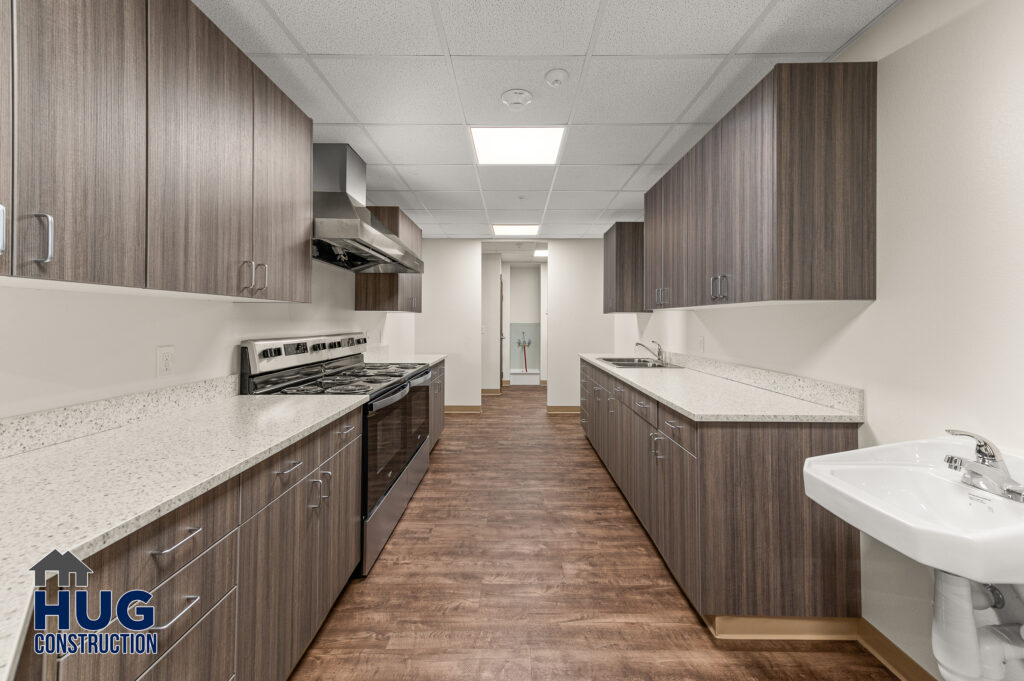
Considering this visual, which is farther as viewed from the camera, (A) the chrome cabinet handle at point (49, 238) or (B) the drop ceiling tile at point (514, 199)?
(B) the drop ceiling tile at point (514, 199)

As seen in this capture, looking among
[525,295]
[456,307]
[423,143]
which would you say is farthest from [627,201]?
[525,295]

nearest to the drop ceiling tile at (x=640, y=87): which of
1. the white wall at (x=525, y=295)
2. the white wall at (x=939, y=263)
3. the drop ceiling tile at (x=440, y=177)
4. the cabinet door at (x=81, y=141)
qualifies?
the white wall at (x=939, y=263)

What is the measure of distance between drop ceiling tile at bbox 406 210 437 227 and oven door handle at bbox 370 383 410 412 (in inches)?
95.3

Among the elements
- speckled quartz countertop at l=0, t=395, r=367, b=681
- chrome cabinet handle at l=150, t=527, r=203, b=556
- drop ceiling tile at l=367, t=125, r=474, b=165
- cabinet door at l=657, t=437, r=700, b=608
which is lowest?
cabinet door at l=657, t=437, r=700, b=608

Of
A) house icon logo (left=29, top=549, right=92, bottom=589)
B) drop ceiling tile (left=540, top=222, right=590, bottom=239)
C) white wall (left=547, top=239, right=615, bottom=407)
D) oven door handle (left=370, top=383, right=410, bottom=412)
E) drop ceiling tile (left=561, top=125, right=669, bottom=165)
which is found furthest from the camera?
white wall (left=547, top=239, right=615, bottom=407)

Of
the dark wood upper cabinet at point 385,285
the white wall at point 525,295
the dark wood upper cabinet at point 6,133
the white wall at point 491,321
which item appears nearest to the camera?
the dark wood upper cabinet at point 6,133

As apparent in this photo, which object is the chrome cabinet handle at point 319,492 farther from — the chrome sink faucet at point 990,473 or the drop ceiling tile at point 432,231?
the drop ceiling tile at point 432,231

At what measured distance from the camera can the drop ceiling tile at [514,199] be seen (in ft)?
12.5

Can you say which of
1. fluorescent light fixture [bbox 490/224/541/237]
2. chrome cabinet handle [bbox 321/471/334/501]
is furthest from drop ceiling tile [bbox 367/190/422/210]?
chrome cabinet handle [bbox 321/471/334/501]

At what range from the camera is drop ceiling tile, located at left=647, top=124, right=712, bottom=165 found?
2.57 metres

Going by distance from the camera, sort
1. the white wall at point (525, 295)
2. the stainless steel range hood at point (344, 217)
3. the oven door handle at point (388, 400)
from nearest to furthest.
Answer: the oven door handle at point (388, 400), the stainless steel range hood at point (344, 217), the white wall at point (525, 295)

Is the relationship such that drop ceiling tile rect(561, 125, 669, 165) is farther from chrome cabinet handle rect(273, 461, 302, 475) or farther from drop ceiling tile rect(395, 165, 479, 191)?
chrome cabinet handle rect(273, 461, 302, 475)

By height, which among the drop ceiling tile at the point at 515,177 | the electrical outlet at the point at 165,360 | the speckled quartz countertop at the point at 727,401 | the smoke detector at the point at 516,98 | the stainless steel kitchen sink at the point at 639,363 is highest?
the drop ceiling tile at the point at 515,177

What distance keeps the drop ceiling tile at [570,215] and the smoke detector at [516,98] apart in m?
2.08
